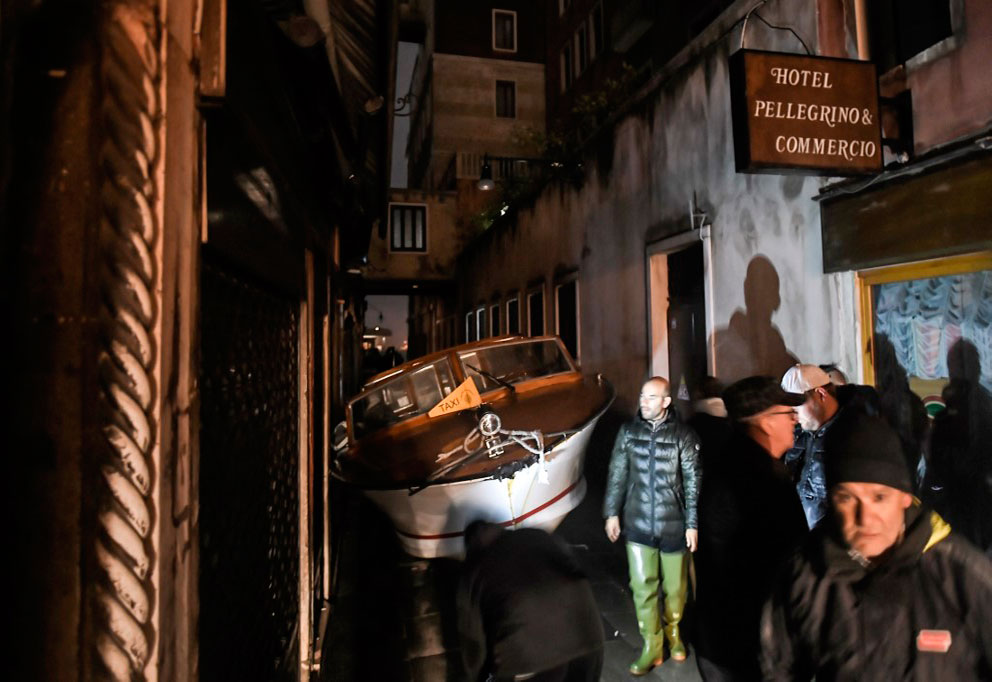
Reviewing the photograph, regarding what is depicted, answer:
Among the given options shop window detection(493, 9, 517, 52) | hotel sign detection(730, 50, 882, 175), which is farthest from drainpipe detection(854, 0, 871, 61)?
shop window detection(493, 9, 517, 52)

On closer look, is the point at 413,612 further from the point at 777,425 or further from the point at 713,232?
the point at 713,232

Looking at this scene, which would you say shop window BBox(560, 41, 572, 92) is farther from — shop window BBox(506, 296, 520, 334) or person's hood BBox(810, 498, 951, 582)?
person's hood BBox(810, 498, 951, 582)

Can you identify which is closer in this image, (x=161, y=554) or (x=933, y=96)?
(x=161, y=554)

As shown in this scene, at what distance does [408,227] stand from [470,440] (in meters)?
16.0

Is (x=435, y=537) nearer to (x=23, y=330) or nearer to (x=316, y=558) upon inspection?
(x=316, y=558)

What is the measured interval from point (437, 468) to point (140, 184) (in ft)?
13.8

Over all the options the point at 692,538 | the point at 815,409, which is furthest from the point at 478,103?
the point at 692,538

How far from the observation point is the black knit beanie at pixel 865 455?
71.5 inches

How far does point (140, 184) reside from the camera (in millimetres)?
1050

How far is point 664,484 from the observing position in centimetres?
387

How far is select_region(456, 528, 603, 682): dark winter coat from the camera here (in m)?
2.28

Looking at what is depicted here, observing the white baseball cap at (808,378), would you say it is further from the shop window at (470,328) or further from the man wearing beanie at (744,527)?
the shop window at (470,328)

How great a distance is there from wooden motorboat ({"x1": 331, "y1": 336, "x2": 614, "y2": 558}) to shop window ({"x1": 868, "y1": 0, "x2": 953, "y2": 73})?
4.13 metres

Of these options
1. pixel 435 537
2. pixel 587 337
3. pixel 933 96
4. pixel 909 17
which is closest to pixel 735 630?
pixel 435 537
